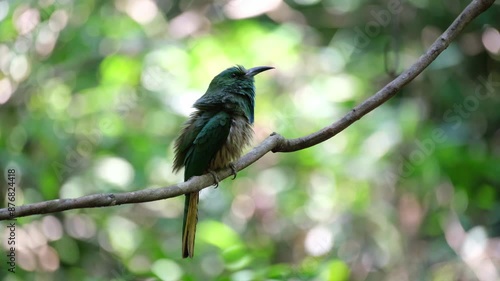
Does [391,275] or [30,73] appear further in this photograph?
[391,275]

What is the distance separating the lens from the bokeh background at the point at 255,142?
16.8 feet

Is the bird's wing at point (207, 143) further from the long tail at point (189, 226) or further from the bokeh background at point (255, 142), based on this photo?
the bokeh background at point (255, 142)

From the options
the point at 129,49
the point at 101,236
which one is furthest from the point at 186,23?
the point at 101,236

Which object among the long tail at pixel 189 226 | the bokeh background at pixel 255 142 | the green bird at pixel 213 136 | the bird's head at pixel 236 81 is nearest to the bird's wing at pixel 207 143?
the green bird at pixel 213 136

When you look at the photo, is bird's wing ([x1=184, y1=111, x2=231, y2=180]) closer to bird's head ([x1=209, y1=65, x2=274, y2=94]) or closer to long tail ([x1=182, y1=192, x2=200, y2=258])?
long tail ([x1=182, y1=192, x2=200, y2=258])

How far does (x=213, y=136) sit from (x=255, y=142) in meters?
2.31

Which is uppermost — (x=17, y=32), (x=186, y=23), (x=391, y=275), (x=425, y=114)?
(x=186, y=23)

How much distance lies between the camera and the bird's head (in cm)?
380

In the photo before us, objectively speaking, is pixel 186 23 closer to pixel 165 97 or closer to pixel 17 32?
pixel 165 97

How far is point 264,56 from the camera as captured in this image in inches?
221

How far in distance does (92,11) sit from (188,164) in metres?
2.72

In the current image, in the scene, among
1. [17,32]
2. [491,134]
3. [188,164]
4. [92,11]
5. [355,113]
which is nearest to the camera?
[355,113]

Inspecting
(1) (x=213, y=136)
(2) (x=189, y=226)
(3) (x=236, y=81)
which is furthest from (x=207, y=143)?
(3) (x=236, y=81)

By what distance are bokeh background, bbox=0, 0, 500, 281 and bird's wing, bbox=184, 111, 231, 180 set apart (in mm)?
1240
